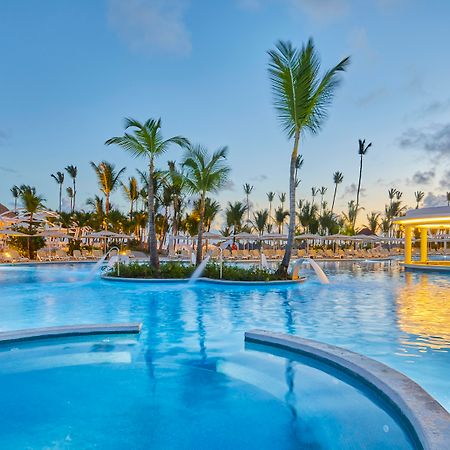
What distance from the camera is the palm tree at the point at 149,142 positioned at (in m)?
17.7

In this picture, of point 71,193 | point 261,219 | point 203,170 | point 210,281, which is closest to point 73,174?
point 71,193

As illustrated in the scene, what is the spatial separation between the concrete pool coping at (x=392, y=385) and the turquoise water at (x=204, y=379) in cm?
18

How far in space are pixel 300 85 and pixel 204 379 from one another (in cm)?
1250

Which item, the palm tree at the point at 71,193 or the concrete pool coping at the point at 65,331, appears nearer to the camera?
the concrete pool coping at the point at 65,331

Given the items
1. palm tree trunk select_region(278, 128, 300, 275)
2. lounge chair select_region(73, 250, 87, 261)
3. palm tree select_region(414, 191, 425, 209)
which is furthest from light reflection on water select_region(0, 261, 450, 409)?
palm tree select_region(414, 191, 425, 209)

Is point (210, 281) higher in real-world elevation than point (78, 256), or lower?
lower

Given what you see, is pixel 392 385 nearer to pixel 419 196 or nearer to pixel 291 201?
pixel 291 201

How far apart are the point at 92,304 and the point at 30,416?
23.6ft

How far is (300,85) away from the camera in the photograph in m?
15.4

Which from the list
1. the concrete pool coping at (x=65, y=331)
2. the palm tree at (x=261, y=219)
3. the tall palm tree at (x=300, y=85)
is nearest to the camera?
the concrete pool coping at (x=65, y=331)

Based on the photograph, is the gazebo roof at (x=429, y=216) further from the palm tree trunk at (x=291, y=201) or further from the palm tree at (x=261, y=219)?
the palm tree at (x=261, y=219)

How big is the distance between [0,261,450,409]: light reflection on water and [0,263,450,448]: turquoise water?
41 mm

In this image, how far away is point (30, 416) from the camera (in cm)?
441

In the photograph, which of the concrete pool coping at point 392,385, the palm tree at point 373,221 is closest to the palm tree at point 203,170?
the concrete pool coping at point 392,385
